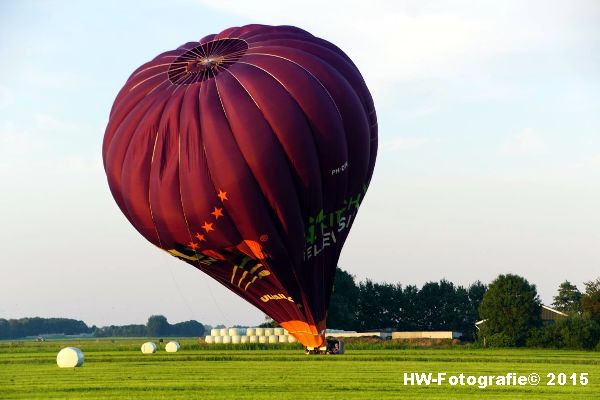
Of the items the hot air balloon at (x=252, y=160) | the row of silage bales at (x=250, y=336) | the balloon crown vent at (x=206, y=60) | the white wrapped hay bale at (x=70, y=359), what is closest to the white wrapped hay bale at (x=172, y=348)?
the row of silage bales at (x=250, y=336)

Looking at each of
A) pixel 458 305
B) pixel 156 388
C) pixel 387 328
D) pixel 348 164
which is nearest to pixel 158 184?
pixel 348 164

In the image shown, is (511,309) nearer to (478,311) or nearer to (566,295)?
(478,311)

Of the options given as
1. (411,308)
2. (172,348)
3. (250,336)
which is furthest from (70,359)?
(411,308)

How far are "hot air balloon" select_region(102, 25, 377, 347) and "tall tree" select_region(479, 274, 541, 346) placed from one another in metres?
50.9

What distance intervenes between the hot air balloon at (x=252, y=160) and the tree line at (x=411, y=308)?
8564 cm

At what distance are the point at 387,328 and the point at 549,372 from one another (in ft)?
309

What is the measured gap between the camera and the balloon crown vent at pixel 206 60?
1731 inches

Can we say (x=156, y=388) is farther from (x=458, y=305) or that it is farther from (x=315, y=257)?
(x=458, y=305)

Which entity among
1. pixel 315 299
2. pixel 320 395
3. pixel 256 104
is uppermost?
pixel 256 104

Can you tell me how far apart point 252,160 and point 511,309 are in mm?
60915

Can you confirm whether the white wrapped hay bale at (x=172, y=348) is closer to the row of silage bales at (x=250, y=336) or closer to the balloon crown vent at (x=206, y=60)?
the row of silage bales at (x=250, y=336)

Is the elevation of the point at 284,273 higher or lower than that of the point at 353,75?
Answer: lower

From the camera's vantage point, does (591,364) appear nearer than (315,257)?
No

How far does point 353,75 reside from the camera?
1815 inches
